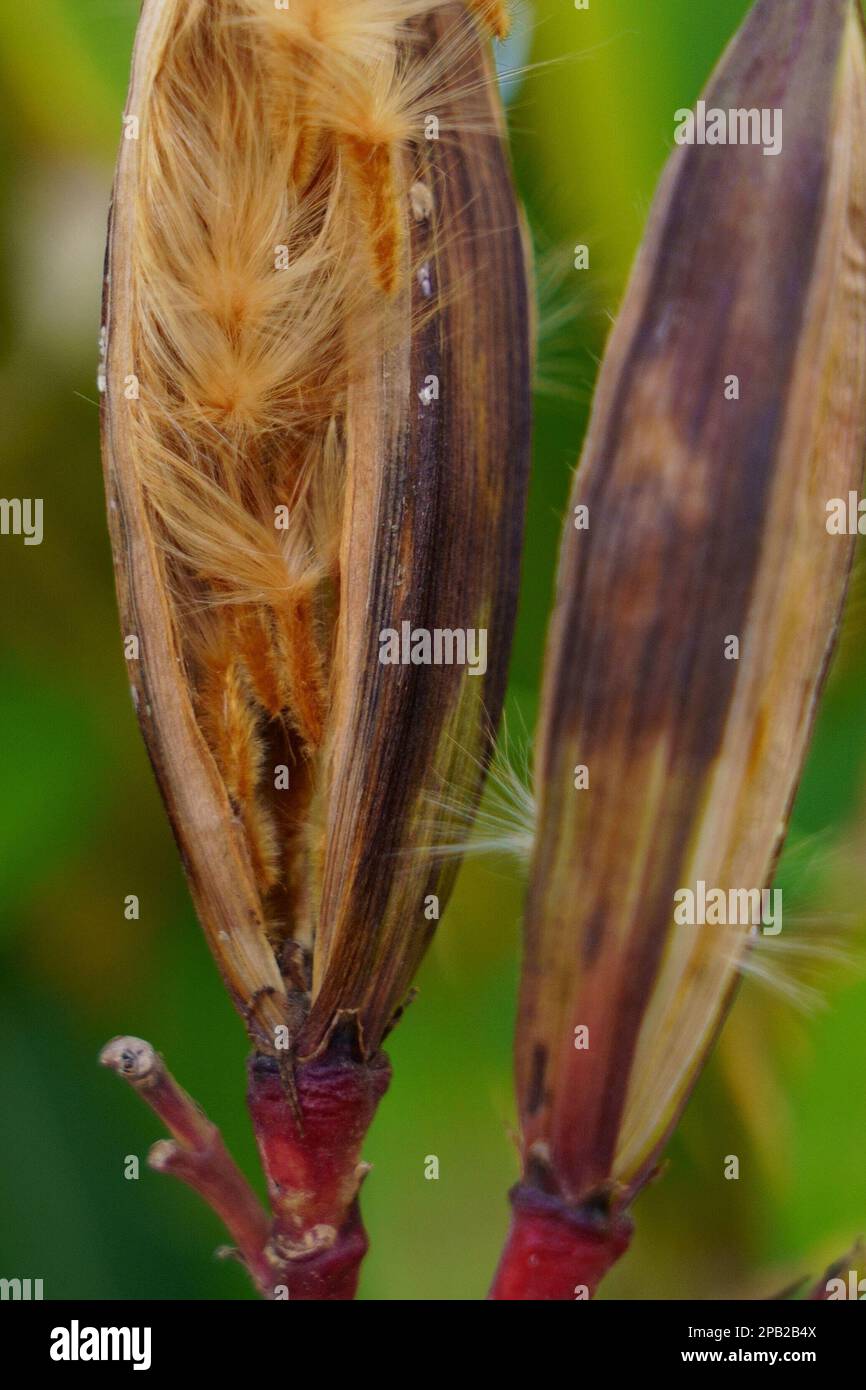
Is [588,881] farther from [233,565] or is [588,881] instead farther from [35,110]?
[35,110]

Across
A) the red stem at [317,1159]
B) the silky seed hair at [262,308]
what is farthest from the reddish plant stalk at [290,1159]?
the silky seed hair at [262,308]

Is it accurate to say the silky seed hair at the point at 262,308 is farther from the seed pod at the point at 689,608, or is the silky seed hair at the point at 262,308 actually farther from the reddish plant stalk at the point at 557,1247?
the reddish plant stalk at the point at 557,1247

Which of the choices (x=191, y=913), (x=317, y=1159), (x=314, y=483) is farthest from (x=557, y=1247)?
(x=314, y=483)

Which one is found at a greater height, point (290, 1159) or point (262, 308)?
point (262, 308)

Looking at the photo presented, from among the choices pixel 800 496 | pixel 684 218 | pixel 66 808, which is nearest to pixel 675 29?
pixel 684 218

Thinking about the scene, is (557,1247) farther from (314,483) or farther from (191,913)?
(314,483)

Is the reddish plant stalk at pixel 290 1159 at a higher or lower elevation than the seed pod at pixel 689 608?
lower
